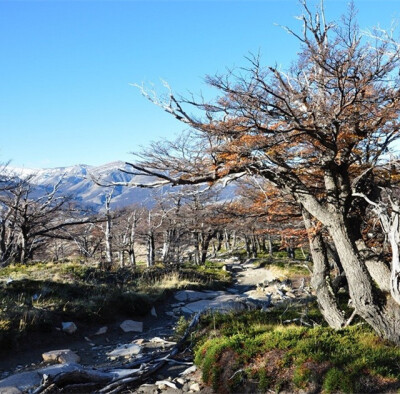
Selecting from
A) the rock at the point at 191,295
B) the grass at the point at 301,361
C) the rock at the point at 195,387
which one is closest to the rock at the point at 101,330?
the grass at the point at 301,361

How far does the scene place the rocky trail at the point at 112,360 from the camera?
19.6 feet

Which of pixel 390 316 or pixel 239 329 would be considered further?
pixel 239 329

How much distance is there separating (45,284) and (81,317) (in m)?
2.32

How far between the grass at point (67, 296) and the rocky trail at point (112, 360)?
1.34ft

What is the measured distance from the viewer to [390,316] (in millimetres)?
6891

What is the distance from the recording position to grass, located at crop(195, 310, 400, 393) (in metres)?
5.23

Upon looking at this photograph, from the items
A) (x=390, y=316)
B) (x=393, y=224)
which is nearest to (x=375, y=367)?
(x=390, y=316)

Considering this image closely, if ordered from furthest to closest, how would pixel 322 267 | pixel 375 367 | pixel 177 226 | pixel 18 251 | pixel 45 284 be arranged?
pixel 177 226 < pixel 18 251 < pixel 45 284 < pixel 322 267 < pixel 375 367

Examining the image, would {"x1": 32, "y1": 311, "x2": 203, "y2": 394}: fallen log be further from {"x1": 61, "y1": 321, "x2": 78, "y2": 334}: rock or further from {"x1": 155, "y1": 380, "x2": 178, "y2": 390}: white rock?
{"x1": 61, "y1": 321, "x2": 78, "y2": 334}: rock

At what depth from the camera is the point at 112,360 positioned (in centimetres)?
759

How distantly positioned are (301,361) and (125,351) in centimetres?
417

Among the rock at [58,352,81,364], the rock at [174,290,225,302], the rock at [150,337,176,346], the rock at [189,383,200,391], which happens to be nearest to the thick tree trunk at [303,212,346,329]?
the rock at [189,383,200,391]

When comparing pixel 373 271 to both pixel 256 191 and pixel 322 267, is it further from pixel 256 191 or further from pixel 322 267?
pixel 256 191

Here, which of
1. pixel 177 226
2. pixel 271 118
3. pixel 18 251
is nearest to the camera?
pixel 271 118
